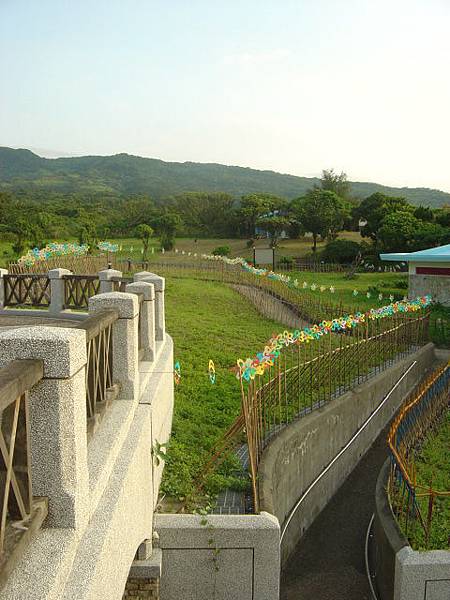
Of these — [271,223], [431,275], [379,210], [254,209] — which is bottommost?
[431,275]

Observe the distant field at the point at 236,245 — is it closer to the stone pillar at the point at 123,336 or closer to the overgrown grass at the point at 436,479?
the overgrown grass at the point at 436,479

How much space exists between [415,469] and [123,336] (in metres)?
5.60

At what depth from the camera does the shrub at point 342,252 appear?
124ft

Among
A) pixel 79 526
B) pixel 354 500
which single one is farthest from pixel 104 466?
pixel 354 500

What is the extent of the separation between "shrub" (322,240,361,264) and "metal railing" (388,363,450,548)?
26.4m

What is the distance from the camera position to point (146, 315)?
6.40 meters

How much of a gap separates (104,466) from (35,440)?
0.90m

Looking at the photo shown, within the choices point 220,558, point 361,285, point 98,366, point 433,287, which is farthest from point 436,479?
point 361,285

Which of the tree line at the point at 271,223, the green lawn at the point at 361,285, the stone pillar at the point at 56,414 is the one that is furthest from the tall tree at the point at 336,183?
the stone pillar at the point at 56,414

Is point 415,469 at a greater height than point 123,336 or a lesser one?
lesser

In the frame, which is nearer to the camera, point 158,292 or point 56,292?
point 158,292

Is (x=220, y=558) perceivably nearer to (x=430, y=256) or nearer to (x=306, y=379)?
(x=306, y=379)

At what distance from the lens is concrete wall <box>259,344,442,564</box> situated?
7.09 metres

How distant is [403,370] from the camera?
13.1 metres
